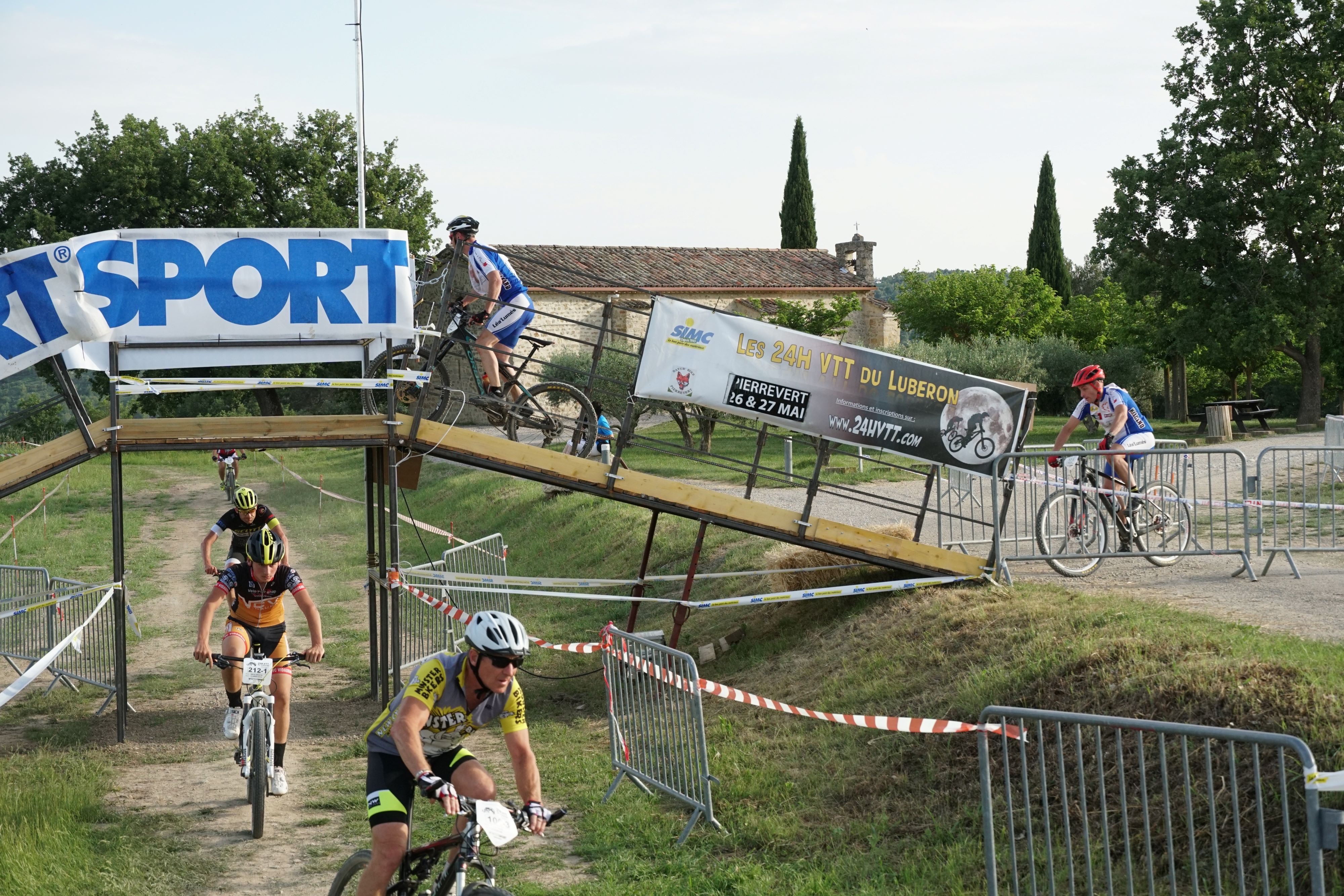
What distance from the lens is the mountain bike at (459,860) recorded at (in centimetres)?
446

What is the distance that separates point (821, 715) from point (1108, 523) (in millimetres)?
5253

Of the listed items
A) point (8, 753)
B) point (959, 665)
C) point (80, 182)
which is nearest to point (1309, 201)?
point (959, 665)

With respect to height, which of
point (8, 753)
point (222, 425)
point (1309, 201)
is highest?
point (1309, 201)

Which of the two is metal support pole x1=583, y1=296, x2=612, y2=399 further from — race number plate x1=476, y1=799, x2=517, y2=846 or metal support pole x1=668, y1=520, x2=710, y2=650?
race number plate x1=476, y1=799, x2=517, y2=846

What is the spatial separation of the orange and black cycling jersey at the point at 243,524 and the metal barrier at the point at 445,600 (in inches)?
81.3

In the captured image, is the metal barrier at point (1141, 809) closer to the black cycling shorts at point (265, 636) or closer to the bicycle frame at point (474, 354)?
the black cycling shorts at point (265, 636)

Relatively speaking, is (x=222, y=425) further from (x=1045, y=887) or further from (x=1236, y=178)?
(x=1236, y=178)

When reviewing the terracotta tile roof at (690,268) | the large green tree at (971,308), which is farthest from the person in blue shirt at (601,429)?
the large green tree at (971,308)

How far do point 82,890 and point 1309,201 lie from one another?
1351 inches

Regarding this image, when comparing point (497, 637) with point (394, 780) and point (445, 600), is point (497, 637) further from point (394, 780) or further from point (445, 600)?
point (445, 600)

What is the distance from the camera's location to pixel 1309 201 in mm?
31906

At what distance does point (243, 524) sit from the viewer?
29.6 ft

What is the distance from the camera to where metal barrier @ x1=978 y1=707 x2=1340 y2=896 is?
4516mm

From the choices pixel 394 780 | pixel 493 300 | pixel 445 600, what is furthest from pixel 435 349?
pixel 394 780
